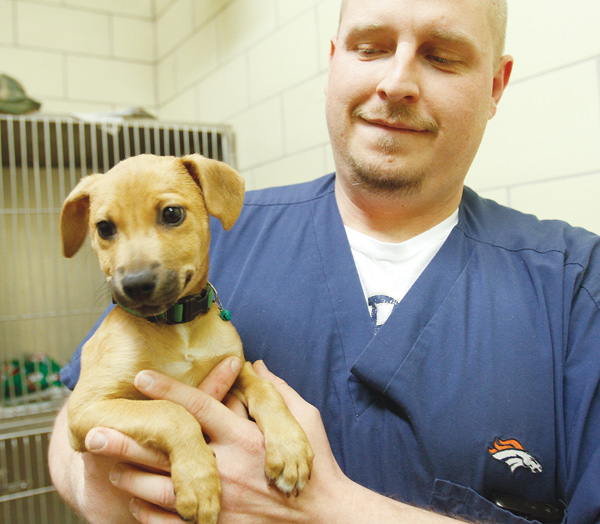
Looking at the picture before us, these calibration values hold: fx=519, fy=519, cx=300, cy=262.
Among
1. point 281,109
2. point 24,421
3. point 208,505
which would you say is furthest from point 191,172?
point 24,421

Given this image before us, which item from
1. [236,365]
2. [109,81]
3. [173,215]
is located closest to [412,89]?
[173,215]

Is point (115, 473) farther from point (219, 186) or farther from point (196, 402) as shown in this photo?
point (219, 186)

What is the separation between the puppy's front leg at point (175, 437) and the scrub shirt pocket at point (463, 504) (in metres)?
0.43

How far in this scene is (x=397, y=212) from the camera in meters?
1.30

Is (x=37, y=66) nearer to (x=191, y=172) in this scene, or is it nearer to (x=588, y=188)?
(x=191, y=172)

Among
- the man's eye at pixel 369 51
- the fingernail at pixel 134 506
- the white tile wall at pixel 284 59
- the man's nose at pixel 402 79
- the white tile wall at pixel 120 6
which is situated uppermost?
the white tile wall at pixel 120 6

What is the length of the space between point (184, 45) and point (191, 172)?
93.0 inches

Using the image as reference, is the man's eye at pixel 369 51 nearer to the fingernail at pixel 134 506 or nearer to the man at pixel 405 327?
the man at pixel 405 327

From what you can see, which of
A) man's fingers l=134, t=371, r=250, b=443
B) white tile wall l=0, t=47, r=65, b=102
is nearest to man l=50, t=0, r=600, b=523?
man's fingers l=134, t=371, r=250, b=443

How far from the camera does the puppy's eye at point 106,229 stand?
3.17 feet

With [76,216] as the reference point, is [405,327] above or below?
below

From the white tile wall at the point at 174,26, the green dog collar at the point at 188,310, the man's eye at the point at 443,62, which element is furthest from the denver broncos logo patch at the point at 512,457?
the white tile wall at the point at 174,26

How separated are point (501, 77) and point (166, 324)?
104 cm

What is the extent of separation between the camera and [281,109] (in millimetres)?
2357
